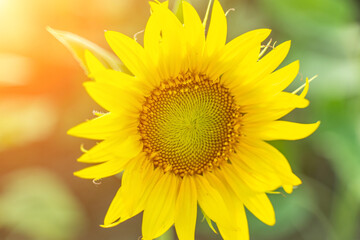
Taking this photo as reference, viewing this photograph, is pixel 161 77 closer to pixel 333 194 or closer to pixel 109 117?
pixel 109 117

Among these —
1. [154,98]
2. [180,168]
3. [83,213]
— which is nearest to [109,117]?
[154,98]

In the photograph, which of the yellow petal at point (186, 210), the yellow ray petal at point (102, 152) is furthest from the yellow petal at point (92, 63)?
the yellow petal at point (186, 210)

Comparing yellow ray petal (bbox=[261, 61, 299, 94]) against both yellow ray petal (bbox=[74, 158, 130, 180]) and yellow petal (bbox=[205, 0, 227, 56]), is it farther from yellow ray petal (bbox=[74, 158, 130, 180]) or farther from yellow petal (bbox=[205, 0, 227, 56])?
yellow ray petal (bbox=[74, 158, 130, 180])

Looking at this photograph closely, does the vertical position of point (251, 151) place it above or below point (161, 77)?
below

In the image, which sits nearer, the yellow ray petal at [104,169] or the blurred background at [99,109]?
the yellow ray petal at [104,169]

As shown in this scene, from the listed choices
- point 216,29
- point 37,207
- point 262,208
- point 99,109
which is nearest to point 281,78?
point 216,29

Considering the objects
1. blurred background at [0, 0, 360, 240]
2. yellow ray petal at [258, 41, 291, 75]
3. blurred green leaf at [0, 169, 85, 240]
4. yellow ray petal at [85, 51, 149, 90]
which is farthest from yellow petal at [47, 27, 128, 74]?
blurred green leaf at [0, 169, 85, 240]

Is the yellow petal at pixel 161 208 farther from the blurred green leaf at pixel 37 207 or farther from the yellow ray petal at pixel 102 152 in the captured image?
the blurred green leaf at pixel 37 207

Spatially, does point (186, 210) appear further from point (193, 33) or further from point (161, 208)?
point (193, 33)

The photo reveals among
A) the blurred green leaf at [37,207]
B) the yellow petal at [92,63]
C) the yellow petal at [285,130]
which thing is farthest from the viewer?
the blurred green leaf at [37,207]
